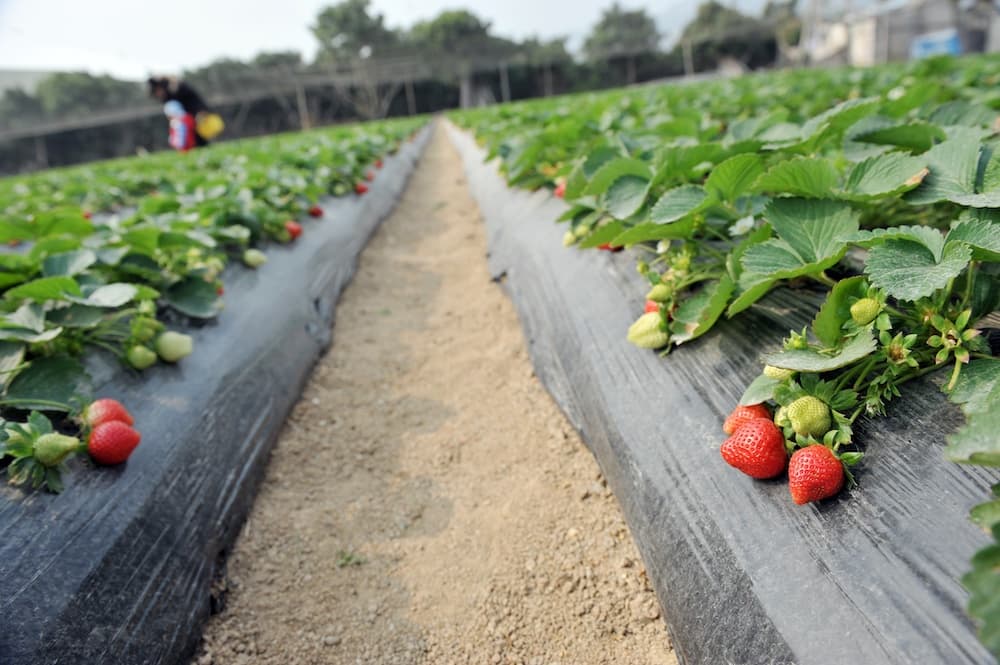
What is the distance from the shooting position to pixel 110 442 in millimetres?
1408

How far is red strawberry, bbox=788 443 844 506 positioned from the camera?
979 millimetres

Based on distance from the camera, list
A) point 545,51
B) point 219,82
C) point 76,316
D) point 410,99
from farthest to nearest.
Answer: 1. point 545,51
2. point 410,99
3. point 219,82
4. point 76,316

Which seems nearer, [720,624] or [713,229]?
[720,624]

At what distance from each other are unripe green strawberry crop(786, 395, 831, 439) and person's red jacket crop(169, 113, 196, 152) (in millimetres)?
12274

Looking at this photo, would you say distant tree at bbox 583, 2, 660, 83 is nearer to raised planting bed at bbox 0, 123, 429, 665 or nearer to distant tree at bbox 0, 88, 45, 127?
distant tree at bbox 0, 88, 45, 127

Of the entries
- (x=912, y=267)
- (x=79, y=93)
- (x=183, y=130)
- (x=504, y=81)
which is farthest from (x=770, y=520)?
(x=79, y=93)

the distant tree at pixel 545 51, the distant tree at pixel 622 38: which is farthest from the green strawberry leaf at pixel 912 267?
the distant tree at pixel 622 38

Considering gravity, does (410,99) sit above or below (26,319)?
above

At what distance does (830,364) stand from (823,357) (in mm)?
57

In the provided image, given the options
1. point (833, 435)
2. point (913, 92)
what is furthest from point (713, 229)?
point (913, 92)

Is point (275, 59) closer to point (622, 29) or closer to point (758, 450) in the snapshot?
point (622, 29)

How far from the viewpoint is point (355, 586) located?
160cm

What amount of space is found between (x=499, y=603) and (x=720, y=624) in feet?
1.98

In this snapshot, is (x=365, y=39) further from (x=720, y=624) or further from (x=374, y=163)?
(x=720, y=624)
